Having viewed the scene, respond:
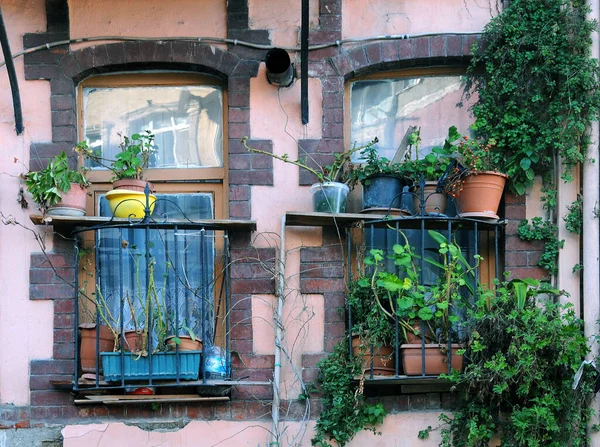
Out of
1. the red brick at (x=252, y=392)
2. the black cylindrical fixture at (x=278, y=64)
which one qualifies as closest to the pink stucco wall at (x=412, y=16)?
the black cylindrical fixture at (x=278, y=64)

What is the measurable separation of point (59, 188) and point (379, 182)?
6.32 feet

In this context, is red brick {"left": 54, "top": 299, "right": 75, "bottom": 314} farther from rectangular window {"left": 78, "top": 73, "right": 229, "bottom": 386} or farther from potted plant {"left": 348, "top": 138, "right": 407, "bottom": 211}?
potted plant {"left": 348, "top": 138, "right": 407, "bottom": 211}

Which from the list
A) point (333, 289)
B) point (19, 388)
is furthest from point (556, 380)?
point (19, 388)

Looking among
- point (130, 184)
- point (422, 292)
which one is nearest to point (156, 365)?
point (130, 184)

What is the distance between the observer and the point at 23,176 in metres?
6.48

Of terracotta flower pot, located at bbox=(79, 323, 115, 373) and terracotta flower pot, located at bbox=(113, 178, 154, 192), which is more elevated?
terracotta flower pot, located at bbox=(113, 178, 154, 192)

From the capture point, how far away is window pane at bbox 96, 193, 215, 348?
257 inches

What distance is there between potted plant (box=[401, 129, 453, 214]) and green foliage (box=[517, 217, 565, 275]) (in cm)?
51

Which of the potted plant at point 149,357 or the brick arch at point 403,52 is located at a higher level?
the brick arch at point 403,52

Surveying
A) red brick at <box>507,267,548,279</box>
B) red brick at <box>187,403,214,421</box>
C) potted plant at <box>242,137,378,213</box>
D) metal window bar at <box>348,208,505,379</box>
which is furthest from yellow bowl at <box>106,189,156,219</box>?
red brick at <box>507,267,548,279</box>

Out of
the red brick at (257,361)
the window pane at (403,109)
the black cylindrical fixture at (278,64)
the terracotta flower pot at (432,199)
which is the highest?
the black cylindrical fixture at (278,64)

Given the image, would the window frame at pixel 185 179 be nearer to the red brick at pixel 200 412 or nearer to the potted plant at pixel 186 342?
the potted plant at pixel 186 342

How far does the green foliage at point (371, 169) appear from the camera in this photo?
6.47 meters

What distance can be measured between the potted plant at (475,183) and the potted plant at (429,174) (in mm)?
101
